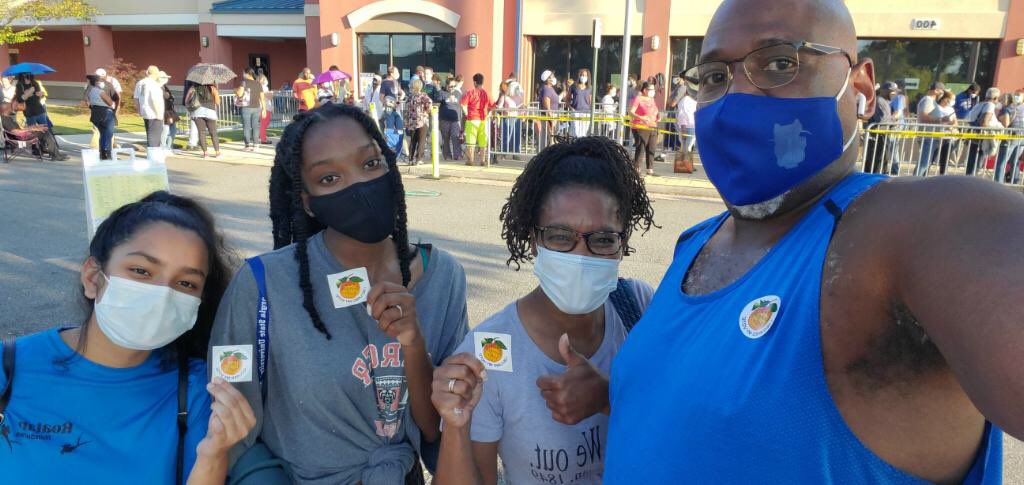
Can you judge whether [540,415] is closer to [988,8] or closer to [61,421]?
[61,421]

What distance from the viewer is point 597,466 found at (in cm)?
200

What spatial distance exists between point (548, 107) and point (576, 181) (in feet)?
48.5

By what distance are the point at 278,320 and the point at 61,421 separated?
707mm

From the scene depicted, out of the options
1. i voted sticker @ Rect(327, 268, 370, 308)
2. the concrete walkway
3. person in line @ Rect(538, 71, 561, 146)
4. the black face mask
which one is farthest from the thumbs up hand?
person in line @ Rect(538, 71, 561, 146)

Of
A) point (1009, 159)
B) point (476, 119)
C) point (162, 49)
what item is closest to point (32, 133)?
point (476, 119)

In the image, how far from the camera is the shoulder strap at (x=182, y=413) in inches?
80.7

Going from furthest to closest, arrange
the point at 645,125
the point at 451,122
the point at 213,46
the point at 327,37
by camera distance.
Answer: the point at 213,46 → the point at 327,37 → the point at 451,122 → the point at 645,125

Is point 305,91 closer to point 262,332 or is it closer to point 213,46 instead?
point 213,46

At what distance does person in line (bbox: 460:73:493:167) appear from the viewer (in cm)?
1438

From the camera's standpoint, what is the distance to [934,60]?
18172 millimetres

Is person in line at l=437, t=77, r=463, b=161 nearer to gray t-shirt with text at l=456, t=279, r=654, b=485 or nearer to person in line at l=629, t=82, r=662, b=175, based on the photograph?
person in line at l=629, t=82, r=662, b=175

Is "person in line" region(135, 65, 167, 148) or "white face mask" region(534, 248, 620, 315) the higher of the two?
"person in line" region(135, 65, 167, 148)

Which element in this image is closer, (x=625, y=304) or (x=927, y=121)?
(x=625, y=304)

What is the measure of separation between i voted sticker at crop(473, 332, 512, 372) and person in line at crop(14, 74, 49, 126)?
664 inches
